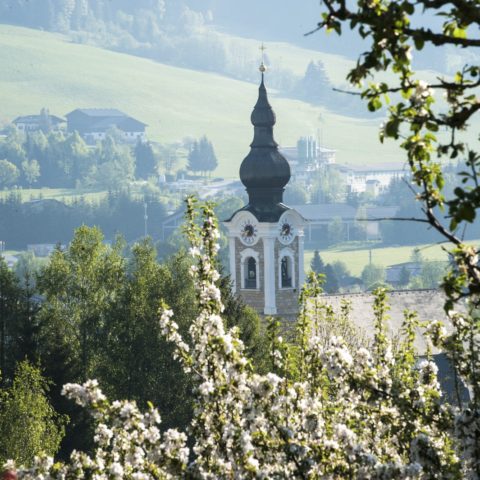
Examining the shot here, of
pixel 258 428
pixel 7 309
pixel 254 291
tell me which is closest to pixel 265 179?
pixel 254 291

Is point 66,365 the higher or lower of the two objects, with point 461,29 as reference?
lower

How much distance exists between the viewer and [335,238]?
655 feet

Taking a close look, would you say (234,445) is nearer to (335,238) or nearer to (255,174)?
(255,174)

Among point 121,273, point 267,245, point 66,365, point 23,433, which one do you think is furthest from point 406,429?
point 267,245

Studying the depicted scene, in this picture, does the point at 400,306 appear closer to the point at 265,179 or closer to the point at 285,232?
the point at 285,232

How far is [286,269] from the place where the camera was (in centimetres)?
6481

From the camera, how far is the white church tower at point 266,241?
62844 millimetres

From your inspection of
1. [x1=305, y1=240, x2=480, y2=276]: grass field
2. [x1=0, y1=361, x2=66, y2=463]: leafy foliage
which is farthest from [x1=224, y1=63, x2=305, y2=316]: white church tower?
[x1=305, y1=240, x2=480, y2=276]: grass field

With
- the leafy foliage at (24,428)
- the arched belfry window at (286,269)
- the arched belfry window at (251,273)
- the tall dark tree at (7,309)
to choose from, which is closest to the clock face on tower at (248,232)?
the arched belfry window at (251,273)

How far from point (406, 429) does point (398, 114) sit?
11.1 ft

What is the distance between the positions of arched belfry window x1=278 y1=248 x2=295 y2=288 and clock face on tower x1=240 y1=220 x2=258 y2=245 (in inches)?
57.5

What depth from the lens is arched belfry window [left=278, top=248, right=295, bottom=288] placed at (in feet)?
210

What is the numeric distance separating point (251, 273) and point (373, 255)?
11889 centimetres

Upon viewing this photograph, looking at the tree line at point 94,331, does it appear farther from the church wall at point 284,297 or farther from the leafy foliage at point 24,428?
the church wall at point 284,297
